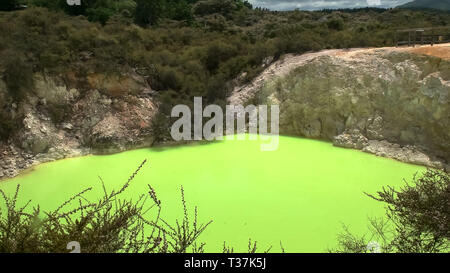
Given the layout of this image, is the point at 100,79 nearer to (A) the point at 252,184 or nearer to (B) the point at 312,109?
(A) the point at 252,184

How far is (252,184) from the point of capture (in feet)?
26.4

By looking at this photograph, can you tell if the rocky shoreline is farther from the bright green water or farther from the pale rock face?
the bright green water

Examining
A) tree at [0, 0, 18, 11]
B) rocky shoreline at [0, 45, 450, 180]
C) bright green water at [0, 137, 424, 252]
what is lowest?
bright green water at [0, 137, 424, 252]

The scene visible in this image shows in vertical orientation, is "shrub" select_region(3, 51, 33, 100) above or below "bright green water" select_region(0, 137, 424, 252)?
above

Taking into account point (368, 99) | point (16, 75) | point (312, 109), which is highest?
point (16, 75)

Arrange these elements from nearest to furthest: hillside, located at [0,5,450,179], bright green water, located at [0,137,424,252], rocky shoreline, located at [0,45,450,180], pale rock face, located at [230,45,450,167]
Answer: bright green water, located at [0,137,424,252] < pale rock face, located at [230,45,450,167] < rocky shoreline, located at [0,45,450,180] < hillside, located at [0,5,450,179]

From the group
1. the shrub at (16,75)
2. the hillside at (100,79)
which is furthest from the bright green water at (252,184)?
the shrub at (16,75)

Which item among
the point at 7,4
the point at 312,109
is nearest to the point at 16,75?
the point at 312,109

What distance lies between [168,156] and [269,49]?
7.51 metres

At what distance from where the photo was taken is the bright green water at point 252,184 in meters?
6.03

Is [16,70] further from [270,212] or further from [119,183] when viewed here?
[270,212]

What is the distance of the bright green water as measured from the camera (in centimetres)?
603

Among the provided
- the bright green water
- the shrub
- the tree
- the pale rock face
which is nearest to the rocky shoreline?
the pale rock face

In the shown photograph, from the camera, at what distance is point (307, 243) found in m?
5.60
